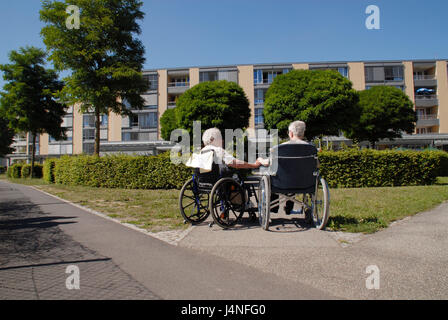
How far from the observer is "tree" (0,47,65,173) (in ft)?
73.2

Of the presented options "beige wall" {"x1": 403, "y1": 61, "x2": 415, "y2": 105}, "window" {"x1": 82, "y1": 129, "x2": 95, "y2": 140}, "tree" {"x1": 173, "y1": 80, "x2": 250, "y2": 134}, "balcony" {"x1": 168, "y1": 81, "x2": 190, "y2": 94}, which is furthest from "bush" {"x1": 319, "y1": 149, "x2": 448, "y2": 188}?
"window" {"x1": 82, "y1": 129, "x2": 95, "y2": 140}

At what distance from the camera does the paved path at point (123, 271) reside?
2416 mm

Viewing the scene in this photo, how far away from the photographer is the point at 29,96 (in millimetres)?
22641

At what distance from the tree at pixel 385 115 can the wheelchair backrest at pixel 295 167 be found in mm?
27197

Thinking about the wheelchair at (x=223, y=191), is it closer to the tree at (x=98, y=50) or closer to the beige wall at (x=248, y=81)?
the tree at (x=98, y=50)

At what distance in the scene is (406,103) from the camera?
30.0 metres

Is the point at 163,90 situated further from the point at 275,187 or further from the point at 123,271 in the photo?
the point at 123,271

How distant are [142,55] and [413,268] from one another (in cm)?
1790

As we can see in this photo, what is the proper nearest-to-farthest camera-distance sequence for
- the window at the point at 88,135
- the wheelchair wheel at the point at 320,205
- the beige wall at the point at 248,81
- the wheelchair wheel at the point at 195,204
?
the wheelchair wheel at the point at 320,205, the wheelchair wheel at the point at 195,204, the beige wall at the point at 248,81, the window at the point at 88,135

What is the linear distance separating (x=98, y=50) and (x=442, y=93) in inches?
2072

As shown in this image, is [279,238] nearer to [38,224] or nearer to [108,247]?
[108,247]

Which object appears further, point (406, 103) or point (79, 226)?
point (406, 103)

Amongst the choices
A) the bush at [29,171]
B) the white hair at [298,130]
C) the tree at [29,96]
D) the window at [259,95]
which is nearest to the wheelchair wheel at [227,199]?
the white hair at [298,130]
